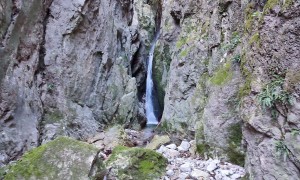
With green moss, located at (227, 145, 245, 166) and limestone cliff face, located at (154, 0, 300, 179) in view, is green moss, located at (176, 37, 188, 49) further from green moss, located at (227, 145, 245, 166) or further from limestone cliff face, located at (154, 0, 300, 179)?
green moss, located at (227, 145, 245, 166)

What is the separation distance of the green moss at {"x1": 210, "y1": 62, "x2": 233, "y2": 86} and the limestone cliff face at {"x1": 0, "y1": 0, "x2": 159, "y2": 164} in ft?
20.5

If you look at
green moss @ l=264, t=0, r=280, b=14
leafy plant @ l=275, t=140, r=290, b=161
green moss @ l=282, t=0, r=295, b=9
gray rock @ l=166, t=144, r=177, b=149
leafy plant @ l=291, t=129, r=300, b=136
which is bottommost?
gray rock @ l=166, t=144, r=177, b=149

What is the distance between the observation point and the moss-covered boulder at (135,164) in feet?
20.6

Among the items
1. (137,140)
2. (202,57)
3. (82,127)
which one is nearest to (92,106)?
(82,127)

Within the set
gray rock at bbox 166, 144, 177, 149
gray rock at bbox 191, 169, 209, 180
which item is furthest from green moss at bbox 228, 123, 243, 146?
gray rock at bbox 166, 144, 177, 149

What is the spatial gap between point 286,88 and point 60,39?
374 inches

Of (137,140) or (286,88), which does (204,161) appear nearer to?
(286,88)

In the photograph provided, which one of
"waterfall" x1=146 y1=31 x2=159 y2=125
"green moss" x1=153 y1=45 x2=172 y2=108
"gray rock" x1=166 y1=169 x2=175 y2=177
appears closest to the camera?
"gray rock" x1=166 y1=169 x2=175 y2=177

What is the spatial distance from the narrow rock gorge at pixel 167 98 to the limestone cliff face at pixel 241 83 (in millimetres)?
28

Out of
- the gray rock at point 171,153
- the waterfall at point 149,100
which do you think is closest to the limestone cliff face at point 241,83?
the gray rock at point 171,153

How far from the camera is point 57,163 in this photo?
5336 mm

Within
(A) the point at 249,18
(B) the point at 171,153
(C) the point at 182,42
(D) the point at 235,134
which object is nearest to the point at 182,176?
(D) the point at 235,134

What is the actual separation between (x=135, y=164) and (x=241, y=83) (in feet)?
12.2

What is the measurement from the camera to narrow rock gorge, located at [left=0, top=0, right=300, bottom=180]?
18.0ft
